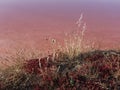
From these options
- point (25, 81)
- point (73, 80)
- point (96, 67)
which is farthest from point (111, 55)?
point (25, 81)

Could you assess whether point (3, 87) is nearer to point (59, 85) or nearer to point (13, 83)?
point (13, 83)

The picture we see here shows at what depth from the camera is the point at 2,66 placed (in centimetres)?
739

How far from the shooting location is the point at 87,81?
6316 millimetres

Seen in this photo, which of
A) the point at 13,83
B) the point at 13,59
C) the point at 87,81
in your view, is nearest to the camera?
the point at 87,81

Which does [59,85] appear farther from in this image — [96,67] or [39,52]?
[39,52]

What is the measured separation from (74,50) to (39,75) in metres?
1.04

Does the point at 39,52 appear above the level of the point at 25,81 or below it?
above

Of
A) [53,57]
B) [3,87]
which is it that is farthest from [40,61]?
[3,87]

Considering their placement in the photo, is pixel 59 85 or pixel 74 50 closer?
pixel 59 85

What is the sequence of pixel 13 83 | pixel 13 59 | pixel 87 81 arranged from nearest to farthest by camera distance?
pixel 87 81, pixel 13 83, pixel 13 59

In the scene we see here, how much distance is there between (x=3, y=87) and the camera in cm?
672

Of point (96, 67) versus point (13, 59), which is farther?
point (13, 59)

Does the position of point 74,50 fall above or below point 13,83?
above

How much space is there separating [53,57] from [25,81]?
2.24 ft
